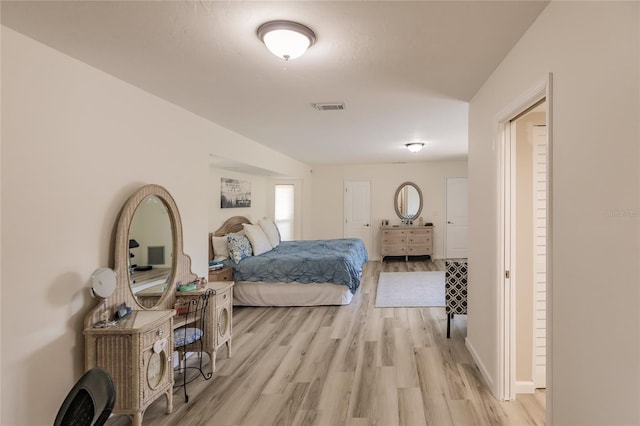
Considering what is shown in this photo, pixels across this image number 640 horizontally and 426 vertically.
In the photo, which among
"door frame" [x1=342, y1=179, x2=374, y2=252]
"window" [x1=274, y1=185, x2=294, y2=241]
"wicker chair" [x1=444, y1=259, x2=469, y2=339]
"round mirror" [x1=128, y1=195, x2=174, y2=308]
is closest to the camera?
"round mirror" [x1=128, y1=195, x2=174, y2=308]

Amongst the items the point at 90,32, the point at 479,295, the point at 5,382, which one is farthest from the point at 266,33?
the point at 479,295

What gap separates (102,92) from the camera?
252cm

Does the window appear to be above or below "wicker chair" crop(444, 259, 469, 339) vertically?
above

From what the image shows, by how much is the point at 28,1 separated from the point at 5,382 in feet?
6.15

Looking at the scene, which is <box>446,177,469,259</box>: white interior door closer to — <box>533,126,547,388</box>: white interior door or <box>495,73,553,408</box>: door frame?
<box>533,126,547,388</box>: white interior door

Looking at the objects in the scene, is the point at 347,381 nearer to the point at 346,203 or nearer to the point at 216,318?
the point at 216,318

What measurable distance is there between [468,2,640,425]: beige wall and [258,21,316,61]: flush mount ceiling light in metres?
1.17

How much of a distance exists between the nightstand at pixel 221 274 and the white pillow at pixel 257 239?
24.9 inches

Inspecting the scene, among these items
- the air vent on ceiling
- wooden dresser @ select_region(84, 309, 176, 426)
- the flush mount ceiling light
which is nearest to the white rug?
the air vent on ceiling

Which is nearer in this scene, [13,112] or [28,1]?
[28,1]

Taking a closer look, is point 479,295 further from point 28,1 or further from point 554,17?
point 28,1

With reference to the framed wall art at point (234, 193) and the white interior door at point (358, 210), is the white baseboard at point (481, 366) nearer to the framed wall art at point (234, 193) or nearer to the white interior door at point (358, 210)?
the framed wall art at point (234, 193)

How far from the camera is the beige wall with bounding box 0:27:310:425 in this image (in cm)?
193

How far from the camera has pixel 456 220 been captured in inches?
343
